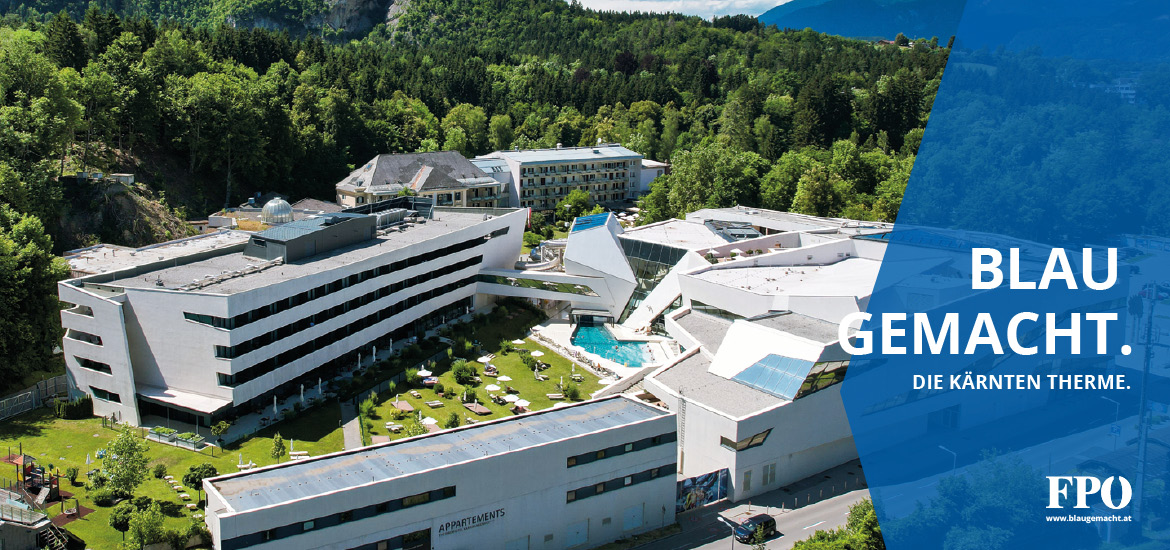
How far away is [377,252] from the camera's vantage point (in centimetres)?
5428

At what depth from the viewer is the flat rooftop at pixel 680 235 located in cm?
6481

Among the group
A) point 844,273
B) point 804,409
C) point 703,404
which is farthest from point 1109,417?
point 703,404

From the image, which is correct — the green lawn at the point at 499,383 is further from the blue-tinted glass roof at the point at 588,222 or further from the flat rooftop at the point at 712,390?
the flat rooftop at the point at 712,390

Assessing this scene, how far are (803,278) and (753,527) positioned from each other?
23053 millimetres

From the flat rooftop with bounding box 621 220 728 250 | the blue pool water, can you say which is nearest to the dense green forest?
the flat rooftop with bounding box 621 220 728 250

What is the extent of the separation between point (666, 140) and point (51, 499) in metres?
95.5

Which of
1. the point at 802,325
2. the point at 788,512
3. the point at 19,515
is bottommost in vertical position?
the point at 788,512

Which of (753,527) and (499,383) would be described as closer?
(753,527)

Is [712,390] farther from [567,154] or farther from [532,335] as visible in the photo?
[567,154]

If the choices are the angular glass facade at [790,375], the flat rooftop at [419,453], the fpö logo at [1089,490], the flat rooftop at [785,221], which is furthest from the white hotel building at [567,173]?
the fpö logo at [1089,490]

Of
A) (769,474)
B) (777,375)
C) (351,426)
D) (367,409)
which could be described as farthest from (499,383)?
(769,474)

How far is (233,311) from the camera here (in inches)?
1663

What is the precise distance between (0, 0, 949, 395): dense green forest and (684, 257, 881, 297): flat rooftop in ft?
98.9

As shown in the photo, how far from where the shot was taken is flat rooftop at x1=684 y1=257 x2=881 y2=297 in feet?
174
